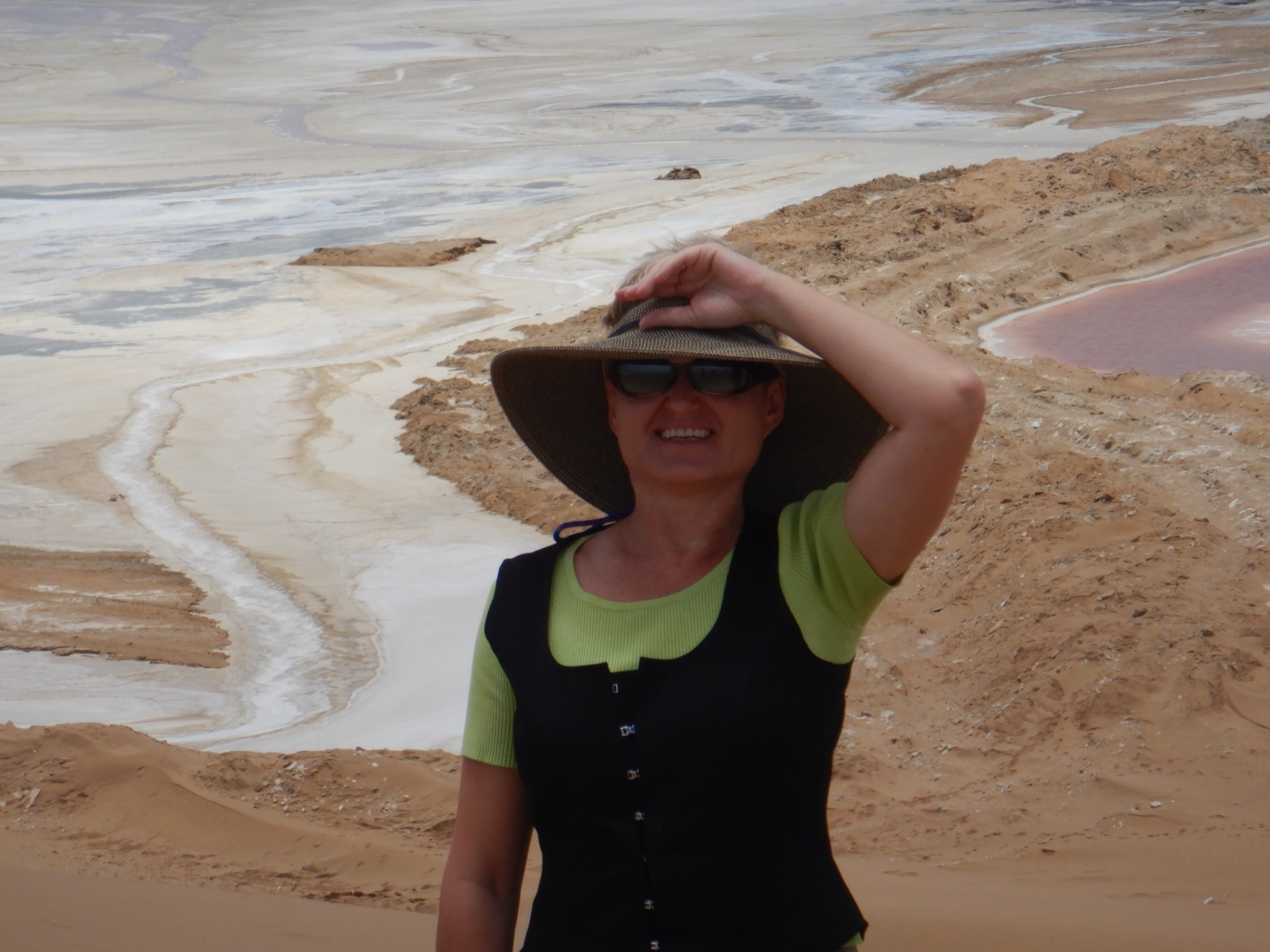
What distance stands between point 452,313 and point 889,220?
4.73m

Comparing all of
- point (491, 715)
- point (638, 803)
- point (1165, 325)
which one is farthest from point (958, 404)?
point (1165, 325)

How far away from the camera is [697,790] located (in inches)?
66.5

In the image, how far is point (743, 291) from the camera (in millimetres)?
1840

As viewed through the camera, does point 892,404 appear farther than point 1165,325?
No

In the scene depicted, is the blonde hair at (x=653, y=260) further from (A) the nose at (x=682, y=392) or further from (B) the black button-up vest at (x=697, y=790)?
(B) the black button-up vest at (x=697, y=790)

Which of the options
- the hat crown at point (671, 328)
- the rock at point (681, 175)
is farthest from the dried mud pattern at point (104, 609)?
the rock at point (681, 175)

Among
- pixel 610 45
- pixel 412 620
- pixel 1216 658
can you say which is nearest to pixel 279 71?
pixel 610 45

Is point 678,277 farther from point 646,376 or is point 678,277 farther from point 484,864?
point 484,864

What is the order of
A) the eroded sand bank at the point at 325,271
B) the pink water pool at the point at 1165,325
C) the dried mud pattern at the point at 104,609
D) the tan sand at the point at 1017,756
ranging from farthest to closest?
the pink water pool at the point at 1165,325
the eroded sand bank at the point at 325,271
the dried mud pattern at the point at 104,609
the tan sand at the point at 1017,756

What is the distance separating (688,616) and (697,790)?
9.1 inches

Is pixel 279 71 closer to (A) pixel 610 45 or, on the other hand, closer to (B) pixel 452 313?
(A) pixel 610 45

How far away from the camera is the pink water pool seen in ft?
31.5

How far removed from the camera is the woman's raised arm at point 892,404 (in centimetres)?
170

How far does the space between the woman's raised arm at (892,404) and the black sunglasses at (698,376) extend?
0.08 metres
